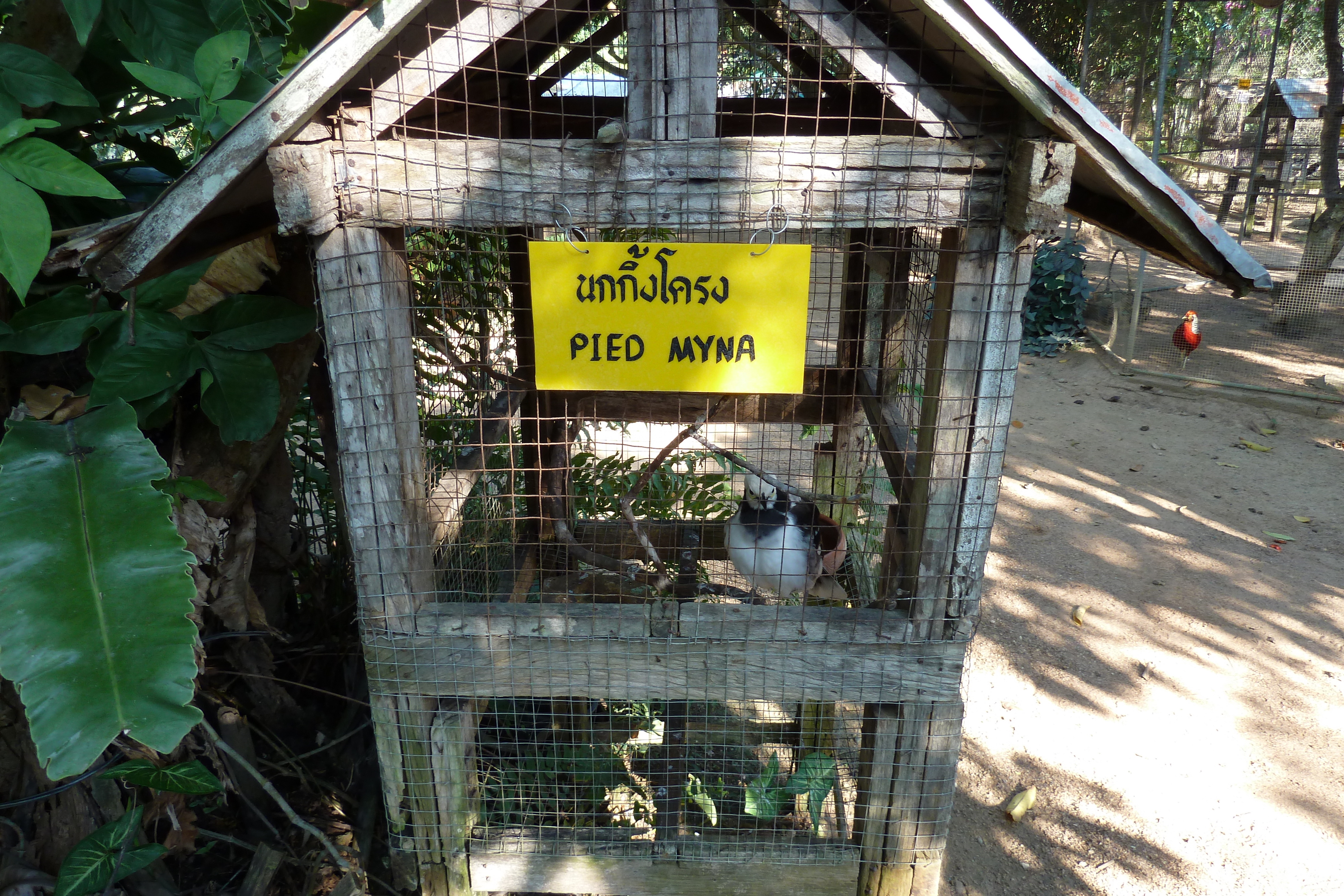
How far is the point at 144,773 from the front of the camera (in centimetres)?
187

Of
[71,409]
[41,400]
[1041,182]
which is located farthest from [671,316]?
[41,400]

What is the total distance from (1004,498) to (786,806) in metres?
3.36

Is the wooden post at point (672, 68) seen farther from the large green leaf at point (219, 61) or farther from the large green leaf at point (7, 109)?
the large green leaf at point (7, 109)

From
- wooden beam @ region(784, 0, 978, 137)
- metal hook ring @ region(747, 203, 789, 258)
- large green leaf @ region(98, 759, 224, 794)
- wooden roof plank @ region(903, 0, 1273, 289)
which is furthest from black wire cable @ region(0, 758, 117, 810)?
wooden roof plank @ region(903, 0, 1273, 289)

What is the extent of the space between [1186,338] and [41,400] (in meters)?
7.72

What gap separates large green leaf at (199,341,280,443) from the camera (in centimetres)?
188

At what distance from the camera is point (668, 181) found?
1.53 m

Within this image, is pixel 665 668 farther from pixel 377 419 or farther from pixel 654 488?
pixel 654 488

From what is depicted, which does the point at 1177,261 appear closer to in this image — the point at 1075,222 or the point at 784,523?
the point at 784,523

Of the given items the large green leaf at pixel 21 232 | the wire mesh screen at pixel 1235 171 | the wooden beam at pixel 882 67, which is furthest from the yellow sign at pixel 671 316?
the wire mesh screen at pixel 1235 171

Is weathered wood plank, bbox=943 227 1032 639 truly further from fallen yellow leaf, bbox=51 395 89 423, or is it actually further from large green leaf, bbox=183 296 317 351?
fallen yellow leaf, bbox=51 395 89 423

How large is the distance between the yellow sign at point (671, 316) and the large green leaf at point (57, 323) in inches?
39.9

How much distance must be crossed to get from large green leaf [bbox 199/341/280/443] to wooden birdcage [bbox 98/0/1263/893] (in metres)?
0.28

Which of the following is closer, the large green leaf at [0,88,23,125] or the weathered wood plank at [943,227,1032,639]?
the weathered wood plank at [943,227,1032,639]
